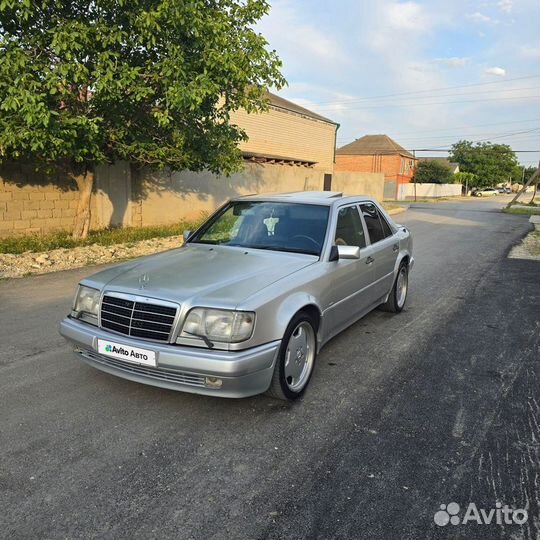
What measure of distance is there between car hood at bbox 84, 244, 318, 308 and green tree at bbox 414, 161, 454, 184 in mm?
61948

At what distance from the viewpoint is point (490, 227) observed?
18172 mm

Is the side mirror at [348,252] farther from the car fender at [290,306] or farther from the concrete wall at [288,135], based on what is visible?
the concrete wall at [288,135]

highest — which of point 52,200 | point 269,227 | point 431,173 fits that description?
point 431,173

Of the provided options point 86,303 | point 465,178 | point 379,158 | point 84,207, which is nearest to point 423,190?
point 379,158

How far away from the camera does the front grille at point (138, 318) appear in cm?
320

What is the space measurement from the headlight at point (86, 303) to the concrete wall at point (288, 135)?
18945 millimetres

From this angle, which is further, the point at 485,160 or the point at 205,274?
the point at 485,160

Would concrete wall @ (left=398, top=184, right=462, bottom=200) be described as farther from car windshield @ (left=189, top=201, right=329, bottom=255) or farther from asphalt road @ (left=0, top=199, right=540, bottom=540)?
asphalt road @ (left=0, top=199, right=540, bottom=540)

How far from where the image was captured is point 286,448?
305cm

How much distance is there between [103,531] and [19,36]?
841cm

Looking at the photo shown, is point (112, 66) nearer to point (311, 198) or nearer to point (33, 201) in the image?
point (33, 201)

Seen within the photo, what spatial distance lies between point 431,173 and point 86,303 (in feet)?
207

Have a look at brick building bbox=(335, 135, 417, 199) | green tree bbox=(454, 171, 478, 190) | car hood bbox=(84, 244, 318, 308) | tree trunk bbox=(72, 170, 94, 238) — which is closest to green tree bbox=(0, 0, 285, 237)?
tree trunk bbox=(72, 170, 94, 238)

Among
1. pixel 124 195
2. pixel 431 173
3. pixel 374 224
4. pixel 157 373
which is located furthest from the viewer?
pixel 431 173
